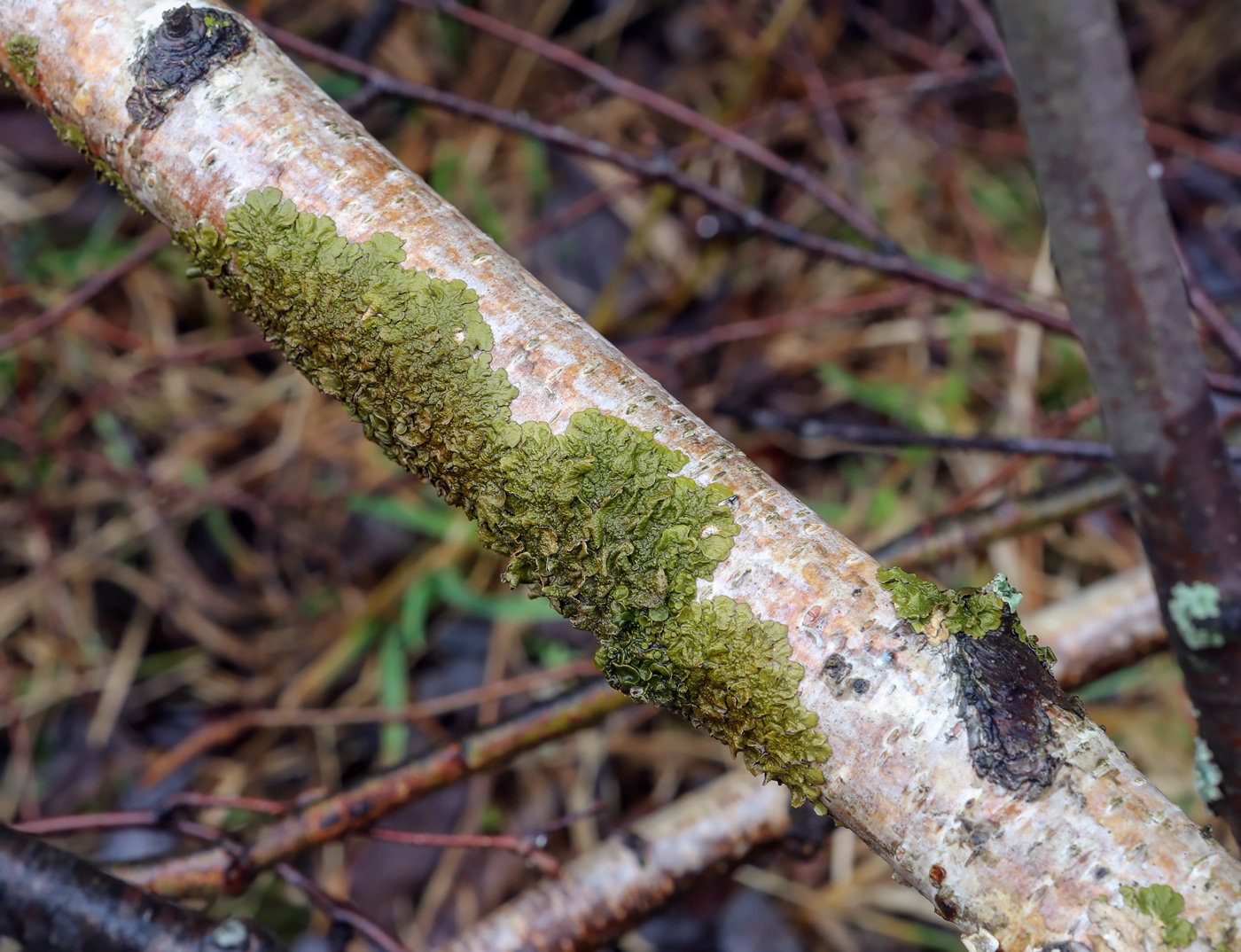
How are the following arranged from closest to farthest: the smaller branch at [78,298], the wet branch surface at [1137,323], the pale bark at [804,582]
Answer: the wet branch surface at [1137,323] < the pale bark at [804,582] < the smaller branch at [78,298]

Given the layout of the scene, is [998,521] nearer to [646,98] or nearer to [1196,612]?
[1196,612]

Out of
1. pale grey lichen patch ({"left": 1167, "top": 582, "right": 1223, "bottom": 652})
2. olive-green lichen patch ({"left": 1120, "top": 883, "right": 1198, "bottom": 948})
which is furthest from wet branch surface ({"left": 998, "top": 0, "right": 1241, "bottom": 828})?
olive-green lichen patch ({"left": 1120, "top": 883, "right": 1198, "bottom": 948})

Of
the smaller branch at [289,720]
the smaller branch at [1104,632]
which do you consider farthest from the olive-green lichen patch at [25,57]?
the smaller branch at [1104,632]

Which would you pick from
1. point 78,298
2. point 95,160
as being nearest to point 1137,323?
point 95,160

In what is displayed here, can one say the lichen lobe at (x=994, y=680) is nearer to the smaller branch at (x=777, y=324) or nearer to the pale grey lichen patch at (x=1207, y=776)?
the pale grey lichen patch at (x=1207, y=776)

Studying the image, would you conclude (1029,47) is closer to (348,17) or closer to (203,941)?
(203,941)
